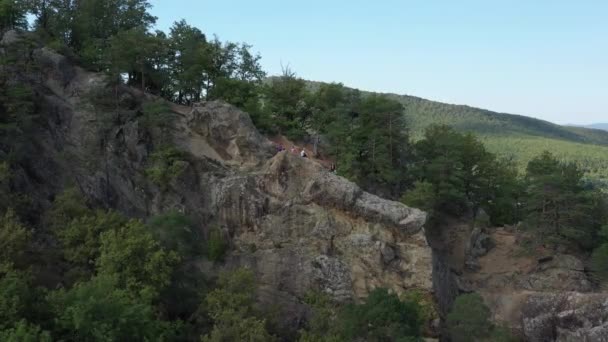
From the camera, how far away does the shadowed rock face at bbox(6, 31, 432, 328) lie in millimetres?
36375

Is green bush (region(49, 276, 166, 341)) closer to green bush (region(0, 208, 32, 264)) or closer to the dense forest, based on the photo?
the dense forest

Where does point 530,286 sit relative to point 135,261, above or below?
below

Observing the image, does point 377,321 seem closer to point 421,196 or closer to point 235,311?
point 235,311

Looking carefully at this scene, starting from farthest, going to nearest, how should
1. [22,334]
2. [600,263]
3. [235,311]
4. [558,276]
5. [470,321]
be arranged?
[558,276] < [600,263] < [470,321] < [235,311] < [22,334]

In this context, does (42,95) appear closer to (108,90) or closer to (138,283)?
(108,90)

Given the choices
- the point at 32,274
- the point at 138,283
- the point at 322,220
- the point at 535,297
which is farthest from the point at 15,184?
the point at 535,297

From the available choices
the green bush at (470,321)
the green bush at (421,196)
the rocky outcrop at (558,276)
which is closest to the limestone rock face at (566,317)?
the rocky outcrop at (558,276)

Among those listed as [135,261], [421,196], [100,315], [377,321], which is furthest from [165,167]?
[377,321]

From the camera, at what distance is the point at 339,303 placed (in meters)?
35.0

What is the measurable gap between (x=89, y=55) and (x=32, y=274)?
22.7 meters

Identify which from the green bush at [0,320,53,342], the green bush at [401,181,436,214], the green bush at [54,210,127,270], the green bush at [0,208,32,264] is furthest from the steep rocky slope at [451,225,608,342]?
the green bush at [0,208,32,264]

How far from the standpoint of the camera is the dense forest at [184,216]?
2520cm

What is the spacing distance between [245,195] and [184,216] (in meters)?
5.74

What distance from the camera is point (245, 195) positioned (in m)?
38.3
